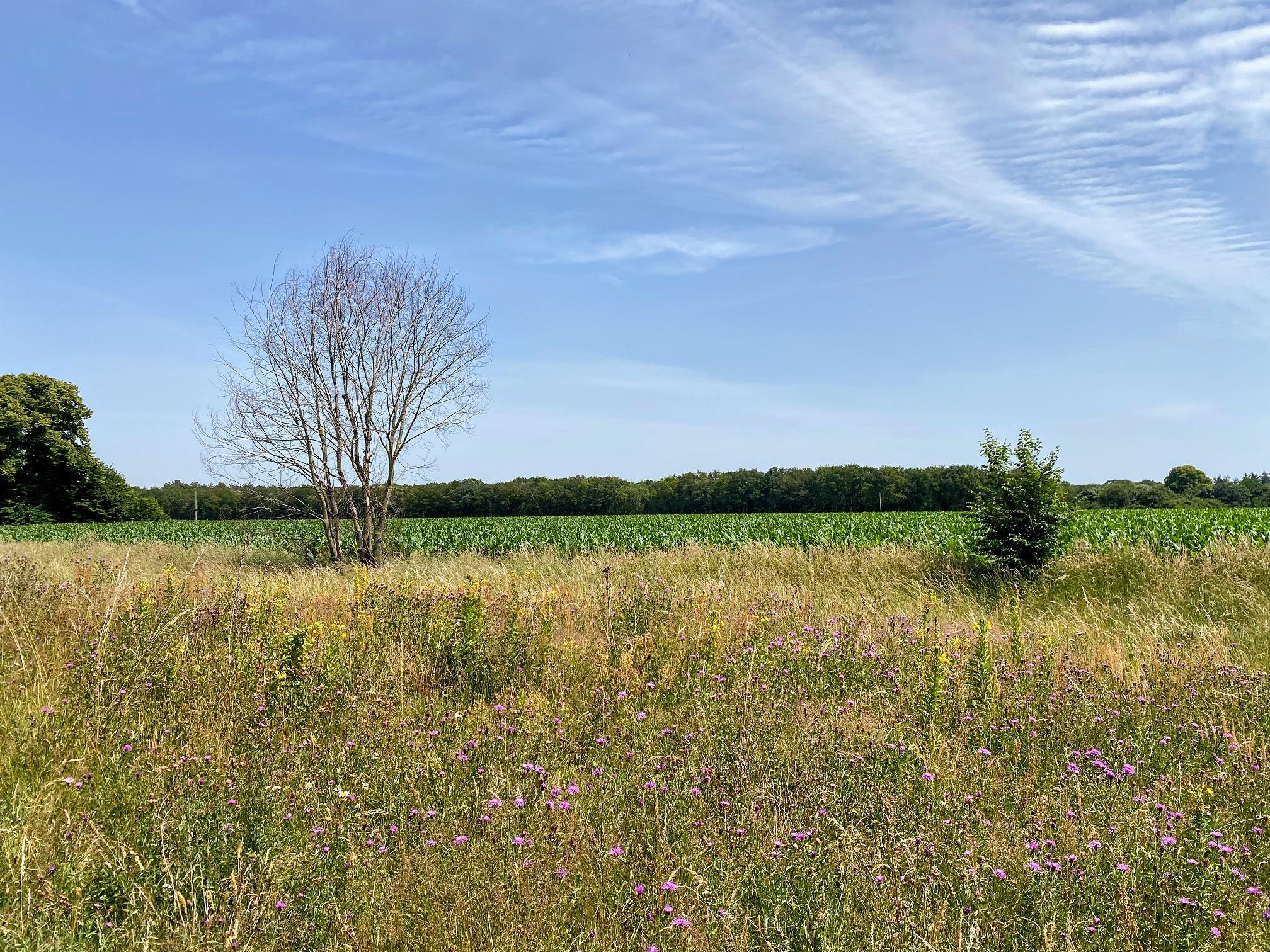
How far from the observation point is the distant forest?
6662 centimetres

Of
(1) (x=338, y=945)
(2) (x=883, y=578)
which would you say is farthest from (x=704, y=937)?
(2) (x=883, y=578)

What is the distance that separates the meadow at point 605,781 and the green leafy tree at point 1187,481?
330 feet

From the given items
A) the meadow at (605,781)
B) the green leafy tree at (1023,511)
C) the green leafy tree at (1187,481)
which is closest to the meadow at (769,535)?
the green leafy tree at (1023,511)

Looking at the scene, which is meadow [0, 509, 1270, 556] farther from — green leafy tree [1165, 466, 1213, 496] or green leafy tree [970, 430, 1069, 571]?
green leafy tree [1165, 466, 1213, 496]

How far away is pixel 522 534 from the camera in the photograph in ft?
80.2

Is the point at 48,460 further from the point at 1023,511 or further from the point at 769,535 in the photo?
the point at 1023,511

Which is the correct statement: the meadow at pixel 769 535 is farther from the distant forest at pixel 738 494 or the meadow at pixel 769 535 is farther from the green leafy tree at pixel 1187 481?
the green leafy tree at pixel 1187 481

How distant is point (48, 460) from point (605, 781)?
6218cm

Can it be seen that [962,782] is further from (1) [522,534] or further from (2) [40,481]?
(2) [40,481]

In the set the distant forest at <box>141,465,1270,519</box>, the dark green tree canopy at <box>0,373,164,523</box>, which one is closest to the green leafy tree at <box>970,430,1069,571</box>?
the distant forest at <box>141,465,1270,519</box>

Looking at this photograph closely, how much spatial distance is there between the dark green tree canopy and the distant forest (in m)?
8.80

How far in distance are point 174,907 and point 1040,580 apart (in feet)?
41.4

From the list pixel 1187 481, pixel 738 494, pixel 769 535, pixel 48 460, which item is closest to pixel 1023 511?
pixel 769 535

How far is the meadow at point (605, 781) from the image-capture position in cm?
259
